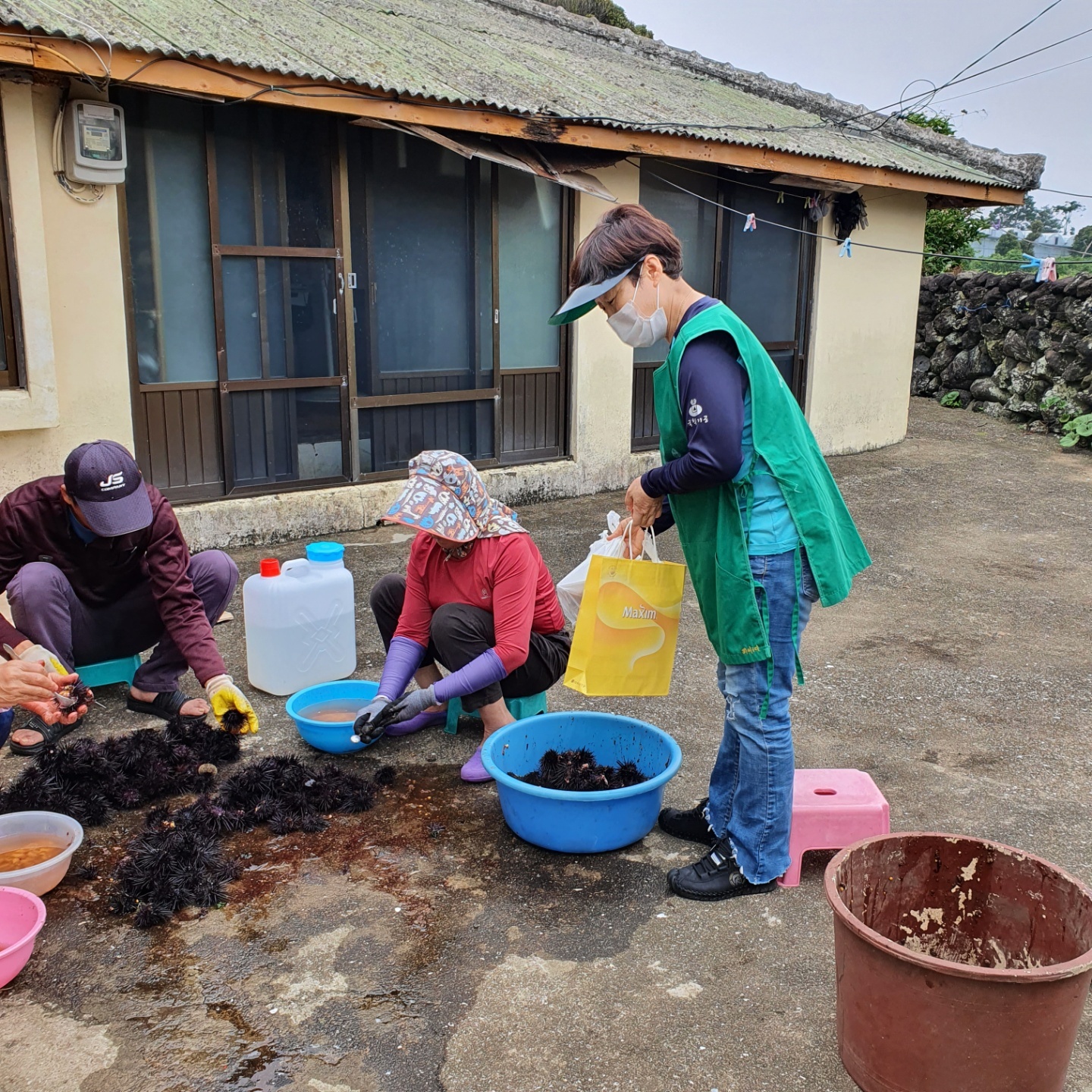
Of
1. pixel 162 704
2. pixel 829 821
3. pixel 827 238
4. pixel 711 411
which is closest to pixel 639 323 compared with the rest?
pixel 711 411

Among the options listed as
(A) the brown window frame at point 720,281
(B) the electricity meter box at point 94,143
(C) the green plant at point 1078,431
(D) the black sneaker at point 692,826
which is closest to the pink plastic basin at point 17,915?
(D) the black sneaker at point 692,826

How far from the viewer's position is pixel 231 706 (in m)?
3.48

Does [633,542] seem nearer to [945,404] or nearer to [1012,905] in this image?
[1012,905]

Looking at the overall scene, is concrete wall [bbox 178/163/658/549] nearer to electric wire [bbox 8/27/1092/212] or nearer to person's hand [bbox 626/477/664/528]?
electric wire [bbox 8/27/1092/212]

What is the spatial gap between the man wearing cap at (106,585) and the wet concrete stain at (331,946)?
2.25ft

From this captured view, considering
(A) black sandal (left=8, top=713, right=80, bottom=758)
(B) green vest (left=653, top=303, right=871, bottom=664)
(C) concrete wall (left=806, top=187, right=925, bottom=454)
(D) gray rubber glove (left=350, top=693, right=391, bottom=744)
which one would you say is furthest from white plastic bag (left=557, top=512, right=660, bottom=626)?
(C) concrete wall (left=806, top=187, right=925, bottom=454)

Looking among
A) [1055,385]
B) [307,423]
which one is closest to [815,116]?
[1055,385]

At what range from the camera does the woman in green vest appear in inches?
102

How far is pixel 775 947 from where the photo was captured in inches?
106

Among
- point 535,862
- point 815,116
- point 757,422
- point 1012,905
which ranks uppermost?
point 815,116

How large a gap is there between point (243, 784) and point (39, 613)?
105 centimetres

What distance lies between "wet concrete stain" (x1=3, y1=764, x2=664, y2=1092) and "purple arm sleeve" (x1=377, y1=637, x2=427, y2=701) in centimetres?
39

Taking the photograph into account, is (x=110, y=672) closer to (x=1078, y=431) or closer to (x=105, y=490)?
(x=105, y=490)

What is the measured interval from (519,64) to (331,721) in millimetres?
6129
